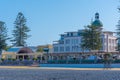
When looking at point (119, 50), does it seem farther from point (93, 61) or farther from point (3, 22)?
point (3, 22)

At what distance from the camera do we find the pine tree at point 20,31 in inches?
2773

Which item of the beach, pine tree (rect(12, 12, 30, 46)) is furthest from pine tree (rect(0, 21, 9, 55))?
the beach

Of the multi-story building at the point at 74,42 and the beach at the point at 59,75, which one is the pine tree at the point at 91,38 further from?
the beach at the point at 59,75

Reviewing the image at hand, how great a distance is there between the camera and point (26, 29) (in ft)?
236

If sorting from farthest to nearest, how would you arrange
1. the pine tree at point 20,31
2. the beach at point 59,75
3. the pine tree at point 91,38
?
the pine tree at point 20,31 → the pine tree at point 91,38 → the beach at point 59,75

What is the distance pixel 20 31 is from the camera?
70562 mm

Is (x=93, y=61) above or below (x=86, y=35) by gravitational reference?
below

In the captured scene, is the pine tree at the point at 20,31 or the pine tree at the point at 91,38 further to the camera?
the pine tree at the point at 20,31

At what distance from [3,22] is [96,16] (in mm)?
19986

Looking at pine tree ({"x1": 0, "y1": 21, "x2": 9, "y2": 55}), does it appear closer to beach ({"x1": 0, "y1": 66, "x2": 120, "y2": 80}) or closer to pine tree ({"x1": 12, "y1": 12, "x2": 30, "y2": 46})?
pine tree ({"x1": 12, "y1": 12, "x2": 30, "y2": 46})

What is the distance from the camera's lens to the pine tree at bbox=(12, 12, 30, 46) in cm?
7044

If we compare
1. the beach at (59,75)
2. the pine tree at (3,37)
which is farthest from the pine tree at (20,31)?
the beach at (59,75)

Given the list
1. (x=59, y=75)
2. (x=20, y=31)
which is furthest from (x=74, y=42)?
(x=59, y=75)

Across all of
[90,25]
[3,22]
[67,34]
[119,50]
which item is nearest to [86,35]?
[90,25]
